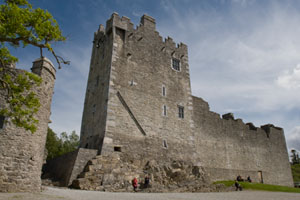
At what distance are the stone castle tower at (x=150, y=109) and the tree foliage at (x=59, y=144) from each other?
14510mm

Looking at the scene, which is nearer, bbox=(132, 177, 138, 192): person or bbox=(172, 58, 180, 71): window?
bbox=(132, 177, 138, 192): person

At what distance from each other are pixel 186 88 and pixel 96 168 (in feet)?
38.4

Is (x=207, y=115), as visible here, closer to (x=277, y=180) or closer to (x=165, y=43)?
(x=165, y=43)

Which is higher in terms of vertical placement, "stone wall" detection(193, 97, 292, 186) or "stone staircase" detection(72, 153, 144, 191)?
"stone wall" detection(193, 97, 292, 186)

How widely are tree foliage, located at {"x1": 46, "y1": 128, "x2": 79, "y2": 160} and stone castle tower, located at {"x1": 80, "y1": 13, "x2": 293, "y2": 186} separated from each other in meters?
14.5

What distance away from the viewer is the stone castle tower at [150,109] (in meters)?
17.3

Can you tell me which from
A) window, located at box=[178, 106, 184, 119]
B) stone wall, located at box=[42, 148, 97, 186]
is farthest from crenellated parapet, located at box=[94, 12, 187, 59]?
stone wall, located at box=[42, 148, 97, 186]

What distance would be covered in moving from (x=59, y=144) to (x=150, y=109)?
21.5m

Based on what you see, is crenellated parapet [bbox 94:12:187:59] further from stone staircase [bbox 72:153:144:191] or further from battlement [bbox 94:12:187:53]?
stone staircase [bbox 72:153:144:191]

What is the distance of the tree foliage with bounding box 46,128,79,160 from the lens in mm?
32294

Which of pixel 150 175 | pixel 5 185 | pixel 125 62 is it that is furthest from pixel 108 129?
pixel 5 185

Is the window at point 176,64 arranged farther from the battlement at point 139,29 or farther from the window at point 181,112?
the window at point 181,112

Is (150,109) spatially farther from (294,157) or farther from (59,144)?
(294,157)

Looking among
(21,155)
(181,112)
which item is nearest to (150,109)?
(181,112)
